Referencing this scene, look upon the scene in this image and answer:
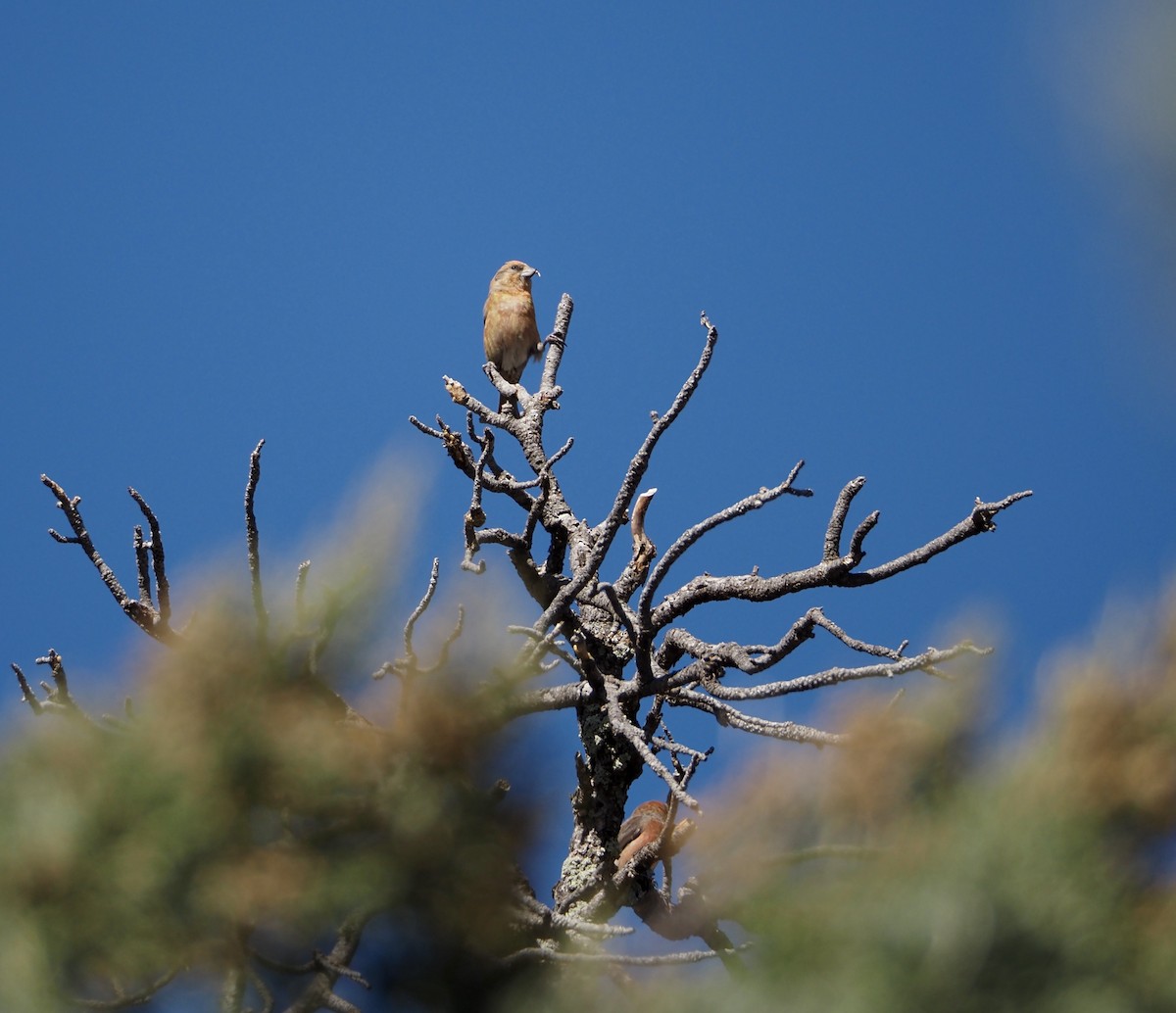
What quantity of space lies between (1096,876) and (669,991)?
47 cm

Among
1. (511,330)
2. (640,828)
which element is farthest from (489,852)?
(511,330)

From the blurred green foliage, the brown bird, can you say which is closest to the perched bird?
the blurred green foliage

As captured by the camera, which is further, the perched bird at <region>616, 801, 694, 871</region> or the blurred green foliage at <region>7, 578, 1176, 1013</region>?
the perched bird at <region>616, 801, 694, 871</region>

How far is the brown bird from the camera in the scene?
11047mm

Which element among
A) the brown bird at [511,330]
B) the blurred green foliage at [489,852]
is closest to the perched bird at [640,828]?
the blurred green foliage at [489,852]

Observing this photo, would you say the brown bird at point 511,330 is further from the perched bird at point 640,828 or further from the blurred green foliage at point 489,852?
the blurred green foliage at point 489,852

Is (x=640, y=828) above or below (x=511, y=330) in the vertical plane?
below

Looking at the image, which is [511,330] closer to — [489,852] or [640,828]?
[640,828]

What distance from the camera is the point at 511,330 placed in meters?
11.0

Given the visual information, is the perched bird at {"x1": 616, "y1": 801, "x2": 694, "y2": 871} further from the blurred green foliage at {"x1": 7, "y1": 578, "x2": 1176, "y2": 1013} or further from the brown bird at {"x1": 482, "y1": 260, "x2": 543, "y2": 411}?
the brown bird at {"x1": 482, "y1": 260, "x2": 543, "y2": 411}

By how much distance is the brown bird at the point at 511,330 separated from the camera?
1105 cm

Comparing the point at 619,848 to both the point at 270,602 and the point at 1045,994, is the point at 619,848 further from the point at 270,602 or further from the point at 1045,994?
the point at 1045,994

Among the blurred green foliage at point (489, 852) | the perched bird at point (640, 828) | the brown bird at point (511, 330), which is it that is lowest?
the blurred green foliage at point (489, 852)

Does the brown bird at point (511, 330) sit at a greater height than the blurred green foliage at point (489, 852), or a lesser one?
greater
